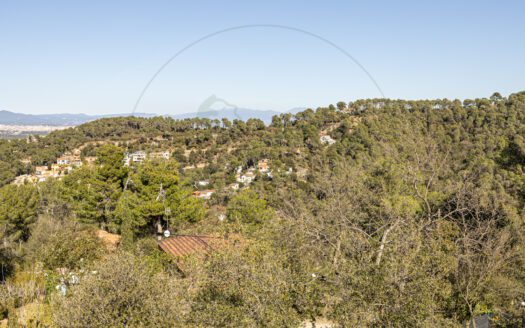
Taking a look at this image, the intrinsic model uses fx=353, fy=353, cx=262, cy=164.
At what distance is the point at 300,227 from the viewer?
1088cm

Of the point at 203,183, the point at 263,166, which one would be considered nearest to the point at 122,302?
the point at 263,166

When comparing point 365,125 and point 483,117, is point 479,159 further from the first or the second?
point 365,125

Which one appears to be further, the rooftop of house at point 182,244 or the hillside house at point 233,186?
the hillside house at point 233,186

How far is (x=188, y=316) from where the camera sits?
6.50 metres

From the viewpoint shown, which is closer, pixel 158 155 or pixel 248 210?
pixel 248 210

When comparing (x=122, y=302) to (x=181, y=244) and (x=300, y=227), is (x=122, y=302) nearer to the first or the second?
(x=300, y=227)

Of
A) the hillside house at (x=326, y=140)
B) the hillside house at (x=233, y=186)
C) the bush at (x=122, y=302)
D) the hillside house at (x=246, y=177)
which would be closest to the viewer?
the bush at (x=122, y=302)

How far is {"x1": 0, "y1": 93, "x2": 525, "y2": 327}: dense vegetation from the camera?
21.7ft

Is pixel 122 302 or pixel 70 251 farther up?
pixel 122 302

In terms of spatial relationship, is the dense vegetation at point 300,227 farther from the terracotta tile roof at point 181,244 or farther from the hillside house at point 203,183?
the hillside house at point 203,183

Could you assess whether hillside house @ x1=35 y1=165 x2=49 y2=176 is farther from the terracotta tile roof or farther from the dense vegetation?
the terracotta tile roof

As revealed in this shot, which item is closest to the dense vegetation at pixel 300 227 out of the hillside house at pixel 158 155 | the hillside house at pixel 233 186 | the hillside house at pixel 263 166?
the hillside house at pixel 233 186

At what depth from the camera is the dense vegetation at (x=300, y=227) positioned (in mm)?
6613

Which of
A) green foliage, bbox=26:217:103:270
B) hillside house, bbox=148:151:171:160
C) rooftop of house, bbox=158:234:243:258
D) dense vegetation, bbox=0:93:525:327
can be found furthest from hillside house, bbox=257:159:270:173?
green foliage, bbox=26:217:103:270
